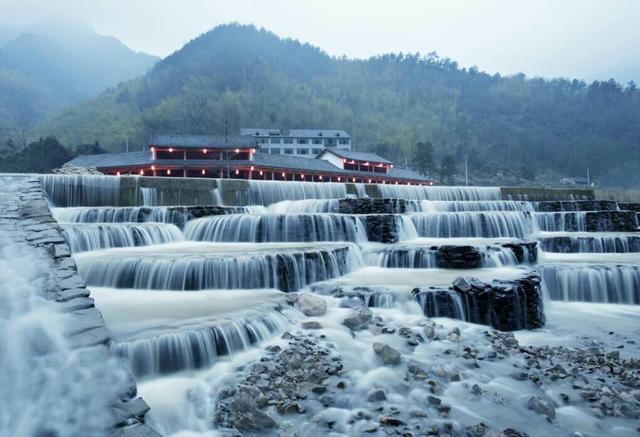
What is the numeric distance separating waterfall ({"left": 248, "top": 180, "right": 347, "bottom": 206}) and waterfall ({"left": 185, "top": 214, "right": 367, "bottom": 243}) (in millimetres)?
7140

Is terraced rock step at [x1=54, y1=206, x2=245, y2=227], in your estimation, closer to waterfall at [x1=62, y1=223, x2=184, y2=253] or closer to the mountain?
waterfall at [x1=62, y1=223, x2=184, y2=253]

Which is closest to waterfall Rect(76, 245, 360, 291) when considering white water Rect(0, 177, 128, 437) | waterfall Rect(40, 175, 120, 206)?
white water Rect(0, 177, 128, 437)

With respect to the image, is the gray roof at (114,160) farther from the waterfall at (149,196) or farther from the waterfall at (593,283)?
the waterfall at (593,283)

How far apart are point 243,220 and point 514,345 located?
8.48 m

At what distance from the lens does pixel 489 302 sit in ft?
22.6

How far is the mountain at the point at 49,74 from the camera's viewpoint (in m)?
92.2

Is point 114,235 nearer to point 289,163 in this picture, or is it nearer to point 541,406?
point 541,406

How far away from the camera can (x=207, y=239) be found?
12.3 metres

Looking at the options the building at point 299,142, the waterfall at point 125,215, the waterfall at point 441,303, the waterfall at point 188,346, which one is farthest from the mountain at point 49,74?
the waterfall at point 441,303

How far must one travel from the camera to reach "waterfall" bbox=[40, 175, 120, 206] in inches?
614

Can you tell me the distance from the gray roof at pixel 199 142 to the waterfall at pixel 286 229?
21915 mm

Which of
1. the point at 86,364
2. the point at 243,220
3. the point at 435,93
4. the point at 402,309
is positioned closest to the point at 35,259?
the point at 86,364

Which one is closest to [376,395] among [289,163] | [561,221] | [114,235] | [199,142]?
[114,235]

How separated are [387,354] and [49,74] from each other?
18381 centimetres
